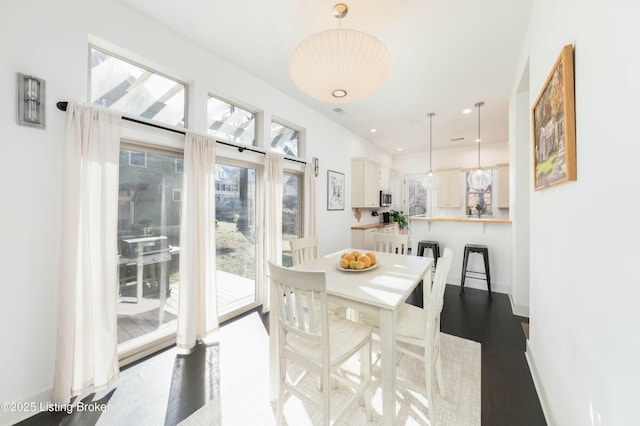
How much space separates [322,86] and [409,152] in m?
6.10

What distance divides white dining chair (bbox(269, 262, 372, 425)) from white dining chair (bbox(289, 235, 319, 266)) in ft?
3.06

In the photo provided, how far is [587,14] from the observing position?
1.00 m

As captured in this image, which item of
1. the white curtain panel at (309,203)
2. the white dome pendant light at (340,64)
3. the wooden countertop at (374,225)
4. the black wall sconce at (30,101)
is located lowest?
the wooden countertop at (374,225)

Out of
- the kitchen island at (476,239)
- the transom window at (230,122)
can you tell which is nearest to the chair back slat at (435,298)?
the transom window at (230,122)

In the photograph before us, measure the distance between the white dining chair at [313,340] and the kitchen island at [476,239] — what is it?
125 inches

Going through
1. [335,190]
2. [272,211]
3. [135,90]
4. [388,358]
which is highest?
[135,90]

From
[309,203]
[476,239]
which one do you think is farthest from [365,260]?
[476,239]

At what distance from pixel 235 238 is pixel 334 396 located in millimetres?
2042

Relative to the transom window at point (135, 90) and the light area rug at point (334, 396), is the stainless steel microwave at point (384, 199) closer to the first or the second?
the light area rug at point (334, 396)

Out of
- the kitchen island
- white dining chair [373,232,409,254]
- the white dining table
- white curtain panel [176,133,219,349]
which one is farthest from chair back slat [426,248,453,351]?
the kitchen island

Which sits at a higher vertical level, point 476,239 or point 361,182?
point 361,182

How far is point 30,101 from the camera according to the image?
1550 mm

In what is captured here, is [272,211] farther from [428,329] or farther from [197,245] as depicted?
[428,329]

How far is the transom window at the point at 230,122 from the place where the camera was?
2.73 meters
